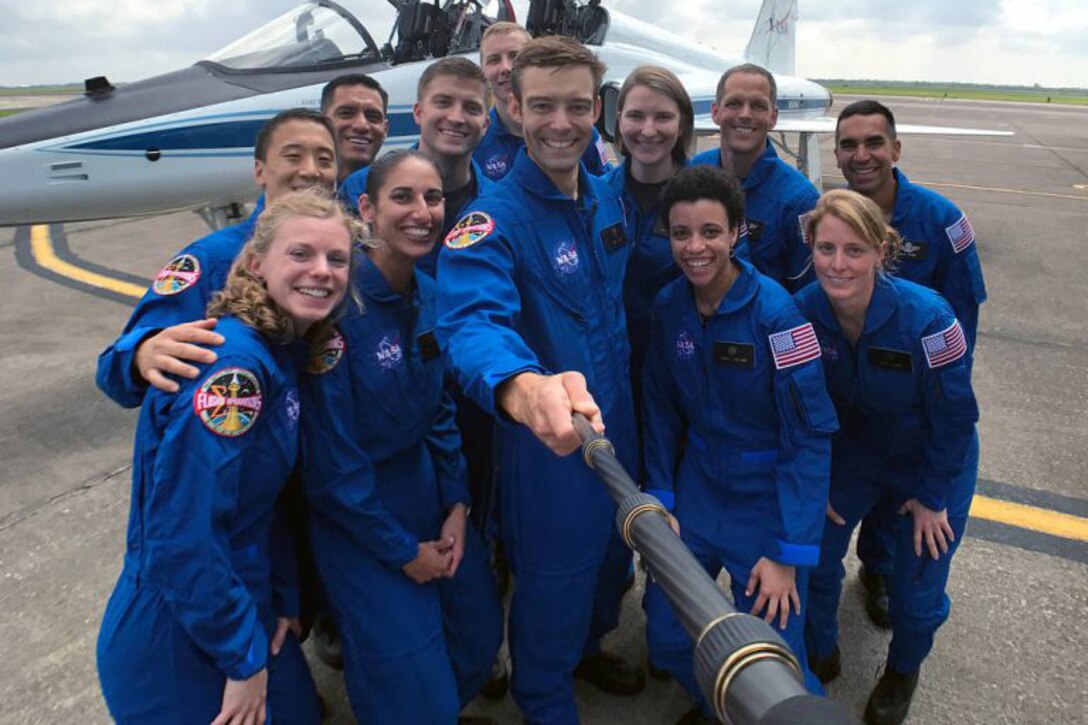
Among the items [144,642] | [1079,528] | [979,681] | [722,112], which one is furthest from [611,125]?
[144,642]

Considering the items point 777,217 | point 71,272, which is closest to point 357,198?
point 777,217

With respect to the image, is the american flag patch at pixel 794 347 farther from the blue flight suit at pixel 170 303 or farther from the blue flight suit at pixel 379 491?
the blue flight suit at pixel 170 303

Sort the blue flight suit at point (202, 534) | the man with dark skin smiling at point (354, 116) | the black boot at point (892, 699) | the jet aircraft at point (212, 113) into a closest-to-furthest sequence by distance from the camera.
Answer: the blue flight suit at point (202, 534)
the black boot at point (892, 699)
the man with dark skin smiling at point (354, 116)
the jet aircraft at point (212, 113)

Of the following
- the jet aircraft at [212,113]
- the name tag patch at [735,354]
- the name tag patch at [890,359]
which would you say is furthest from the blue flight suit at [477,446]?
the jet aircraft at [212,113]

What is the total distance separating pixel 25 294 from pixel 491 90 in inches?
245

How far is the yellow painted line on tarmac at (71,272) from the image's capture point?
7.24m

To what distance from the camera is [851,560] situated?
3217 millimetres

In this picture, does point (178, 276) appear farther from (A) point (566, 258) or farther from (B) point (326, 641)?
(B) point (326, 641)

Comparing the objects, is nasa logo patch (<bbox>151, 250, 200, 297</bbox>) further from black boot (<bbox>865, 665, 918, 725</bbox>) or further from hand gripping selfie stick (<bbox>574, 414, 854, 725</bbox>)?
black boot (<bbox>865, 665, 918, 725</bbox>)

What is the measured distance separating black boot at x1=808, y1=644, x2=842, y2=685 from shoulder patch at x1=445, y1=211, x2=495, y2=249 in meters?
1.97

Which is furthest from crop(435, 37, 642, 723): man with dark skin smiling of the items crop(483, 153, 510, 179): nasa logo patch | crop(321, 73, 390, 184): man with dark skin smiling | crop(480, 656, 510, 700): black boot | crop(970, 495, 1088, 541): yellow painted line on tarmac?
crop(970, 495, 1088, 541): yellow painted line on tarmac

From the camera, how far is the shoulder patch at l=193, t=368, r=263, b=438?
146cm

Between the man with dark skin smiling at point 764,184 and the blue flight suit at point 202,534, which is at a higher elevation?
the man with dark skin smiling at point 764,184

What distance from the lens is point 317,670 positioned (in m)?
2.62
